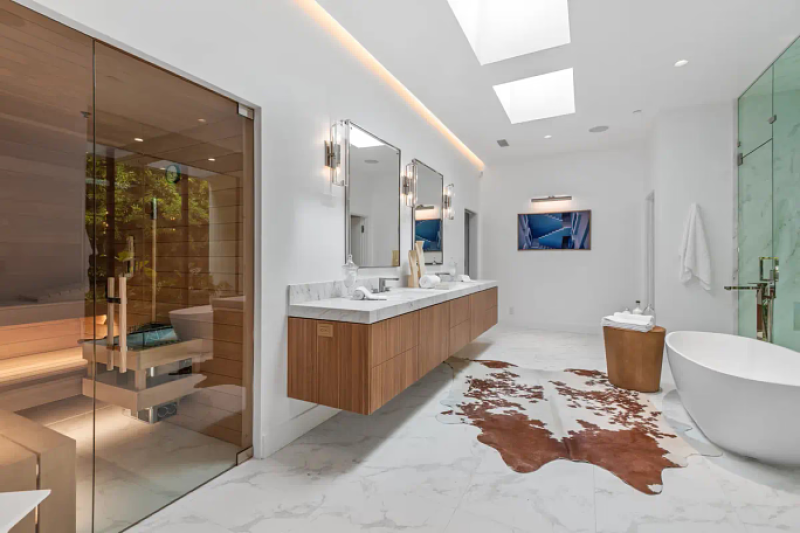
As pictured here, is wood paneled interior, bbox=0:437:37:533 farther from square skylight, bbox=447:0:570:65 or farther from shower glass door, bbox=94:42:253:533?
square skylight, bbox=447:0:570:65

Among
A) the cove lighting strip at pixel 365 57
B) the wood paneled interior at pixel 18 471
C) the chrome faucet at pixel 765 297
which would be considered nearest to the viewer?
the wood paneled interior at pixel 18 471

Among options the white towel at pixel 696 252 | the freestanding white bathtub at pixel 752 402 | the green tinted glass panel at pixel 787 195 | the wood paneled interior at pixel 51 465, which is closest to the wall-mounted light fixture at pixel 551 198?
the white towel at pixel 696 252

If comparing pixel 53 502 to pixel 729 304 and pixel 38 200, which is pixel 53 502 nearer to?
pixel 38 200

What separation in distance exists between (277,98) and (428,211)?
2.39 meters

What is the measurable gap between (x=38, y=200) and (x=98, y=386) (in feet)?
2.28

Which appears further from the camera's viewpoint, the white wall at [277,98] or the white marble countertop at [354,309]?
the white marble countertop at [354,309]

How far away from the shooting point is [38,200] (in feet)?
4.16

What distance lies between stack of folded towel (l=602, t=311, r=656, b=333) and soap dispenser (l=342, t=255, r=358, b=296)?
2335 mm

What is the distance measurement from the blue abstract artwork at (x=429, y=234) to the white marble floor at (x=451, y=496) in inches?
90.5

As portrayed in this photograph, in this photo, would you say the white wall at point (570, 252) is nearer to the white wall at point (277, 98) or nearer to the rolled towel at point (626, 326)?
the rolled towel at point (626, 326)

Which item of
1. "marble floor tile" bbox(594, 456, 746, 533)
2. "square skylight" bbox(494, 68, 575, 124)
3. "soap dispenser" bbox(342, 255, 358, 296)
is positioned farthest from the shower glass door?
"square skylight" bbox(494, 68, 575, 124)

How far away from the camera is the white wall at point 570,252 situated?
558cm

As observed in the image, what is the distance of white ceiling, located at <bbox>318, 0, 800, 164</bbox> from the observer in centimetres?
252

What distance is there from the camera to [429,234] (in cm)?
437
